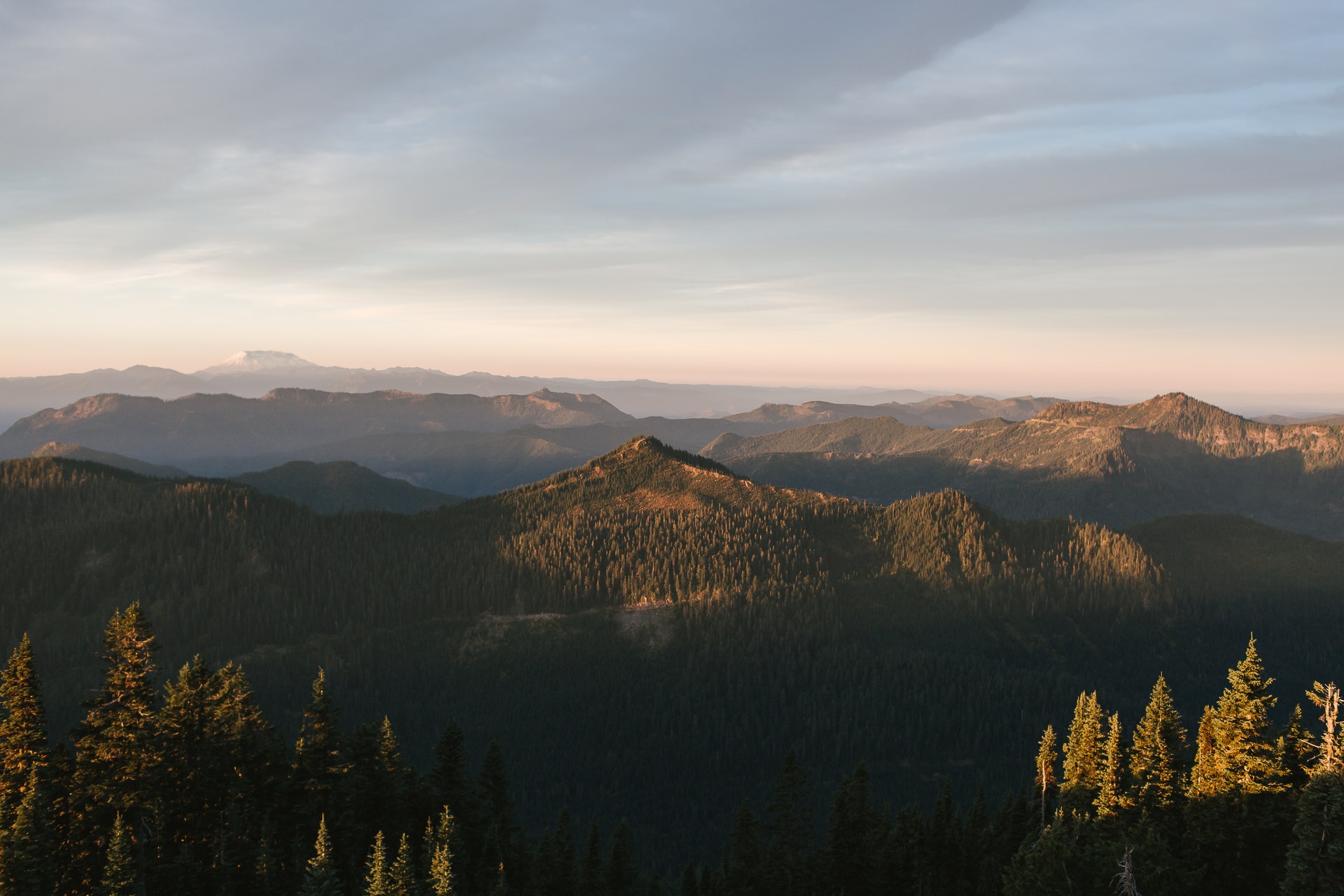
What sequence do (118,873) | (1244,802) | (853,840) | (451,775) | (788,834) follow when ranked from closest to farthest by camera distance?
A: (118,873)
(1244,802)
(451,775)
(853,840)
(788,834)

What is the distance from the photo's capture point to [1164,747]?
61906 mm

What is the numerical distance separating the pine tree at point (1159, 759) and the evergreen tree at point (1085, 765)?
273 centimetres

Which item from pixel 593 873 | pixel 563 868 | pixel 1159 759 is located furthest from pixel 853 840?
pixel 1159 759

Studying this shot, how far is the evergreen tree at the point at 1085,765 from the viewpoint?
66.5 metres

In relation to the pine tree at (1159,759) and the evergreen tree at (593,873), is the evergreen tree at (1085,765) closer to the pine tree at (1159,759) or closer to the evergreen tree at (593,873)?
the pine tree at (1159,759)

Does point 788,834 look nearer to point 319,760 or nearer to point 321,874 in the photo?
point 319,760

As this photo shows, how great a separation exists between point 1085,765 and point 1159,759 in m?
7.01

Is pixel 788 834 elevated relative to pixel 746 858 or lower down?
elevated

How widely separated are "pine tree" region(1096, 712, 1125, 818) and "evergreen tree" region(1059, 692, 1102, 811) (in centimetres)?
202

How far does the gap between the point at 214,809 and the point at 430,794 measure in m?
20.2

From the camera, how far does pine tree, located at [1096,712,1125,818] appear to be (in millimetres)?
61344

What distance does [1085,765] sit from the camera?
67562mm

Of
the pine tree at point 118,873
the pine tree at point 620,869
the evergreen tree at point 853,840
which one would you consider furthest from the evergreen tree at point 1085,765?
the pine tree at point 118,873

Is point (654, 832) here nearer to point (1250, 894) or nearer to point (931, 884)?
point (931, 884)
